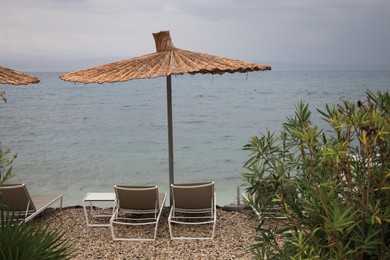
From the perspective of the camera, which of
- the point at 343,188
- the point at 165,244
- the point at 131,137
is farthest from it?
the point at 131,137

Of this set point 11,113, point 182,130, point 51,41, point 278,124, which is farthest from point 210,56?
point 51,41

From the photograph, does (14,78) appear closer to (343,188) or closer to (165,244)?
(165,244)

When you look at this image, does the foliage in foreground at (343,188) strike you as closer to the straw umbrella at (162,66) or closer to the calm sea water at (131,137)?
the calm sea water at (131,137)

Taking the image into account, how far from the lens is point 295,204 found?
2.64m

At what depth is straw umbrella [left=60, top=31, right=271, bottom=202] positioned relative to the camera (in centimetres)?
556

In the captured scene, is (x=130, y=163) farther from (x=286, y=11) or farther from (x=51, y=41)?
(x=286, y=11)

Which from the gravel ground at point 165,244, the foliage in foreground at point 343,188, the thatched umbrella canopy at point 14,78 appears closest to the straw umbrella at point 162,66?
the thatched umbrella canopy at point 14,78

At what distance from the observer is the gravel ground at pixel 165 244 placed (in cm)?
524

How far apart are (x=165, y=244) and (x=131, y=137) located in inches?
691

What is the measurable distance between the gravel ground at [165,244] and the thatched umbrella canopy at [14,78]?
1767 mm

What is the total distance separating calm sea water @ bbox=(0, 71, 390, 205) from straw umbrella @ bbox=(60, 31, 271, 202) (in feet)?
1.59

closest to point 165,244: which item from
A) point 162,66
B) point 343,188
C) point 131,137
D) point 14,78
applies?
point 162,66

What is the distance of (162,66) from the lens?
5.80 meters

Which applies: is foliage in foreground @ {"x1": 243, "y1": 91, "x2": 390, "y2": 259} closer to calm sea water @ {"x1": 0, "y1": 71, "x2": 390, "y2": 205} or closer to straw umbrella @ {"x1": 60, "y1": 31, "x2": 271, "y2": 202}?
calm sea water @ {"x1": 0, "y1": 71, "x2": 390, "y2": 205}
